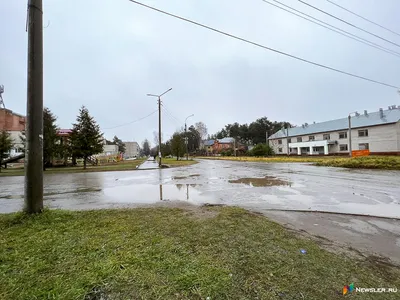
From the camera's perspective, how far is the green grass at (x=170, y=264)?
2098 mm

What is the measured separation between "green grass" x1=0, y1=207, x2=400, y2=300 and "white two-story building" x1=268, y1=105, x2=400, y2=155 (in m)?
46.9

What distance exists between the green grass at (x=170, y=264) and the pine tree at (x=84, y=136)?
23592 mm

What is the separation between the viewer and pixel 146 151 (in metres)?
145

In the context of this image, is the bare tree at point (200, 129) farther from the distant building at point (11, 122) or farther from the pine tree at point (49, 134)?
the pine tree at point (49, 134)

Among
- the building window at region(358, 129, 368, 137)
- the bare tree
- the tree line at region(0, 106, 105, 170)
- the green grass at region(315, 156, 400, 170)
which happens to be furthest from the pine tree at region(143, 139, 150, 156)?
the green grass at region(315, 156, 400, 170)

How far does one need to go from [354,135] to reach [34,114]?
55940 mm

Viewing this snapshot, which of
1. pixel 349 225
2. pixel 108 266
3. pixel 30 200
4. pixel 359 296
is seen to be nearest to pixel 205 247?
pixel 108 266

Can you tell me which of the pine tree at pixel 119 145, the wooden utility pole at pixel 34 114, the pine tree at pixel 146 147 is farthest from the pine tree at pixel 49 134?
the pine tree at pixel 146 147

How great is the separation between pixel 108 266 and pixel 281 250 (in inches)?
91.9

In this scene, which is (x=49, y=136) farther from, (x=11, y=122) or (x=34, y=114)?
(x=11, y=122)

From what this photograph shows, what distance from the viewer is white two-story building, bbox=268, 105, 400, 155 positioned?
132 feet

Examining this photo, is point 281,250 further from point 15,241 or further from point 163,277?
point 15,241

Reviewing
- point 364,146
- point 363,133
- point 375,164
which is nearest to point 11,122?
point 375,164

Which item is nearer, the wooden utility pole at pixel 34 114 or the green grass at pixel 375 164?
the wooden utility pole at pixel 34 114
